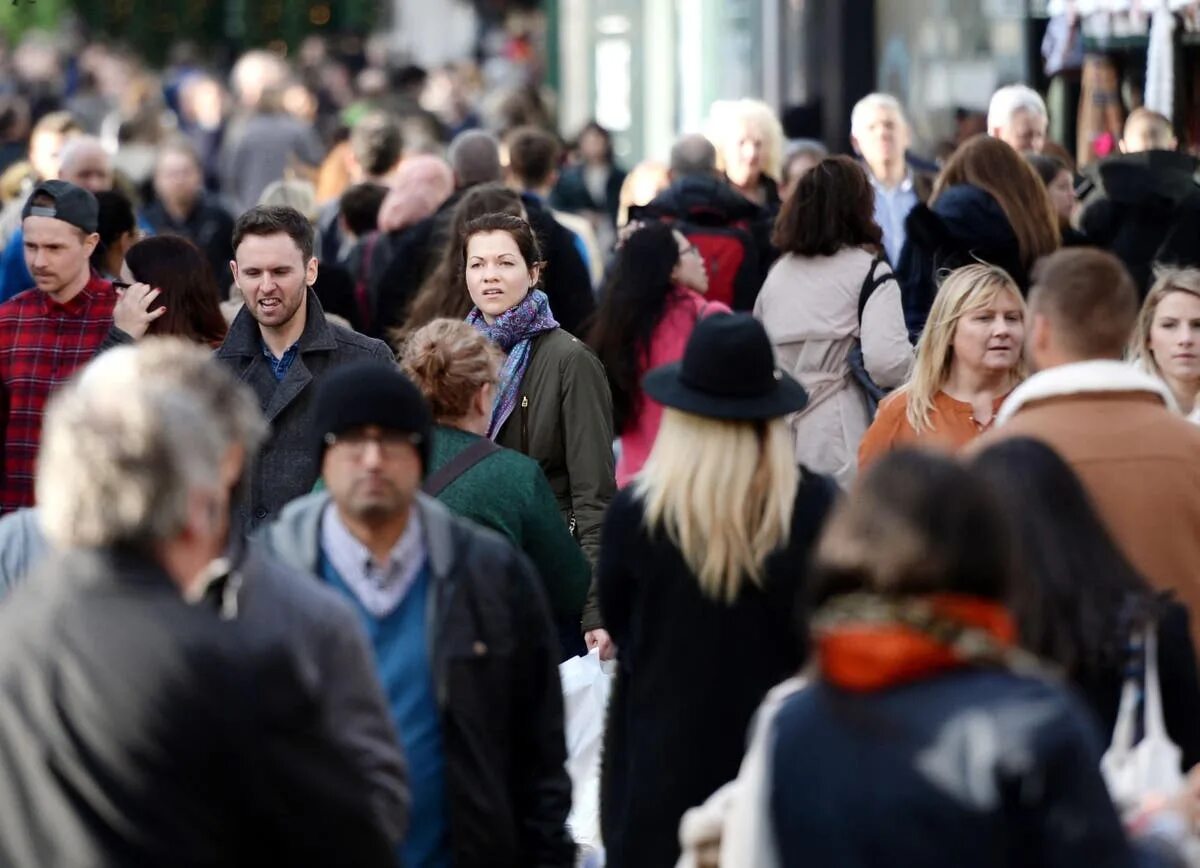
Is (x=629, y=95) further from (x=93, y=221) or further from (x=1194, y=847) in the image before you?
(x=1194, y=847)

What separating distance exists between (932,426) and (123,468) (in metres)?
3.93

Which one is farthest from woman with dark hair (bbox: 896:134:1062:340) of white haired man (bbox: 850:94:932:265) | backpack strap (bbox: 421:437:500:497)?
backpack strap (bbox: 421:437:500:497)

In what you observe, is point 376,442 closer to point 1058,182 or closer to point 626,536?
point 626,536

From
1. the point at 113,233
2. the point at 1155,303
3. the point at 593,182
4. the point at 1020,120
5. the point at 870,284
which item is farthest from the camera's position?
the point at 593,182

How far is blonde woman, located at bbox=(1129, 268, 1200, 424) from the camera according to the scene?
7.43m

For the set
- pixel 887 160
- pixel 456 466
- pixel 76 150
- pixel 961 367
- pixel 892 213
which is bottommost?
pixel 456 466

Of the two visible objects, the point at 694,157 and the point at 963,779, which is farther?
the point at 694,157

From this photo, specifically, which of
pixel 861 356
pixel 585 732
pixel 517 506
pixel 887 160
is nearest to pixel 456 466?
pixel 517 506

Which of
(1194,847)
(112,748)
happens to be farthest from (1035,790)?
(112,748)

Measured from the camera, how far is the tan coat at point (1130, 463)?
527 cm

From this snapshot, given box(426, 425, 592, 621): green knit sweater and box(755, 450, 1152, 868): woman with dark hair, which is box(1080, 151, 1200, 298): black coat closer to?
box(426, 425, 592, 621): green knit sweater

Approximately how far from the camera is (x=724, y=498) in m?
5.25

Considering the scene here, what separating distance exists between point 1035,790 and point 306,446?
3849 mm

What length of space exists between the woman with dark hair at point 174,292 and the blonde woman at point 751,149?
4.70 meters
